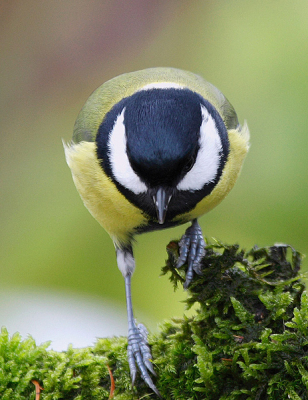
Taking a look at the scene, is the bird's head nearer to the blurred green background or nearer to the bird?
the bird

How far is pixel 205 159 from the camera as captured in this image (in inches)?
72.9

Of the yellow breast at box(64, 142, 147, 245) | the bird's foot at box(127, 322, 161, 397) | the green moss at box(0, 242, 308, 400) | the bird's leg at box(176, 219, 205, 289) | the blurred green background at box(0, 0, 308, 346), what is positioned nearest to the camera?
the green moss at box(0, 242, 308, 400)

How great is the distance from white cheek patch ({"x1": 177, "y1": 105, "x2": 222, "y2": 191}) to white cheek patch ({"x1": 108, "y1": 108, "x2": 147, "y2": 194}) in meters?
0.16

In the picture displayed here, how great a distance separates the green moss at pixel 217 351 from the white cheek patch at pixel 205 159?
0.26 m

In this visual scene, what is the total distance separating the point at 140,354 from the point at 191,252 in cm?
40

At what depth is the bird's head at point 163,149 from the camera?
65.2 inches

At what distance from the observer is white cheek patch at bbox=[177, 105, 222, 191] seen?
1.81 metres

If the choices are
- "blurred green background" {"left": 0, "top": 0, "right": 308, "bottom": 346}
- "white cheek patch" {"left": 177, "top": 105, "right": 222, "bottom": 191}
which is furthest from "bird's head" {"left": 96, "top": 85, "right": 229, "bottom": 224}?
"blurred green background" {"left": 0, "top": 0, "right": 308, "bottom": 346}

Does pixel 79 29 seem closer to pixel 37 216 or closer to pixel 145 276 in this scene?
pixel 37 216

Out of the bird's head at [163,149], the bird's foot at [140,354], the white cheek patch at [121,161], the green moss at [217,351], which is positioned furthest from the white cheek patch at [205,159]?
the bird's foot at [140,354]

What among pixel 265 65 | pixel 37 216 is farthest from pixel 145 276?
pixel 265 65

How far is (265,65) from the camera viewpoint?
3.58 m

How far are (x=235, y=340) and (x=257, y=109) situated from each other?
2261 mm

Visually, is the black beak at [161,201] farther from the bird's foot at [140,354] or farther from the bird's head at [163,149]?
the bird's foot at [140,354]
